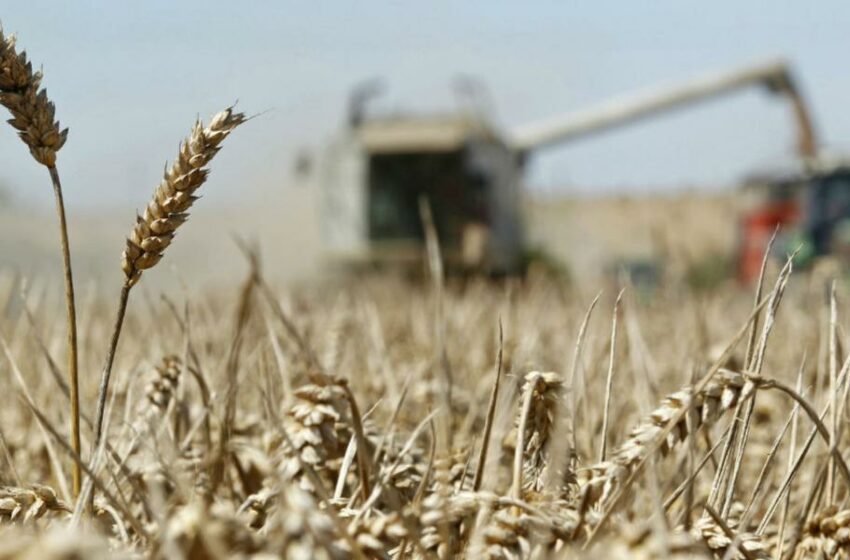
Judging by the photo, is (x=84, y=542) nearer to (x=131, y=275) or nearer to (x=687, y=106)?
(x=131, y=275)

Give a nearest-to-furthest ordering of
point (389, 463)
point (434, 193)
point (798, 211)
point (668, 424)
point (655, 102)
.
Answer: point (668, 424)
point (389, 463)
point (434, 193)
point (798, 211)
point (655, 102)

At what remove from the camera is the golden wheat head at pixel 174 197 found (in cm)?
91

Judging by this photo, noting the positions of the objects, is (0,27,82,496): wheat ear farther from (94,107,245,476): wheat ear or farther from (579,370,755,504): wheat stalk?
(579,370,755,504): wheat stalk

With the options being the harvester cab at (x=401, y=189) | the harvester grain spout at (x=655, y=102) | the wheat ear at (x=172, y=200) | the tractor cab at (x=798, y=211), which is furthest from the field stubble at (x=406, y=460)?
the harvester grain spout at (x=655, y=102)

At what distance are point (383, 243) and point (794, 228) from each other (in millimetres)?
4363

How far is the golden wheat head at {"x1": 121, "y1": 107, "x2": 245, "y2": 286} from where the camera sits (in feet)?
2.99

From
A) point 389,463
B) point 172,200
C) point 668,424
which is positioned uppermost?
point 172,200

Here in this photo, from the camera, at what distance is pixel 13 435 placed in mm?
1771

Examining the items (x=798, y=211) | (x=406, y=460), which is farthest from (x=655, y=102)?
(x=406, y=460)

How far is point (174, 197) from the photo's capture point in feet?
3.06

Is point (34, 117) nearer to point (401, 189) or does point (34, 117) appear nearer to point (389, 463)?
point (389, 463)

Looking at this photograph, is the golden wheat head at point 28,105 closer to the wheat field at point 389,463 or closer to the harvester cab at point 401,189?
the wheat field at point 389,463

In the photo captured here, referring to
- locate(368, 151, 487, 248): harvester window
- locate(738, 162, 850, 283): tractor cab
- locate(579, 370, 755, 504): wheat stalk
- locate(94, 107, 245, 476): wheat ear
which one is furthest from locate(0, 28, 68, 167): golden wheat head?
locate(368, 151, 487, 248): harvester window

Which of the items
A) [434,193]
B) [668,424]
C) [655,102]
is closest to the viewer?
[668,424]
